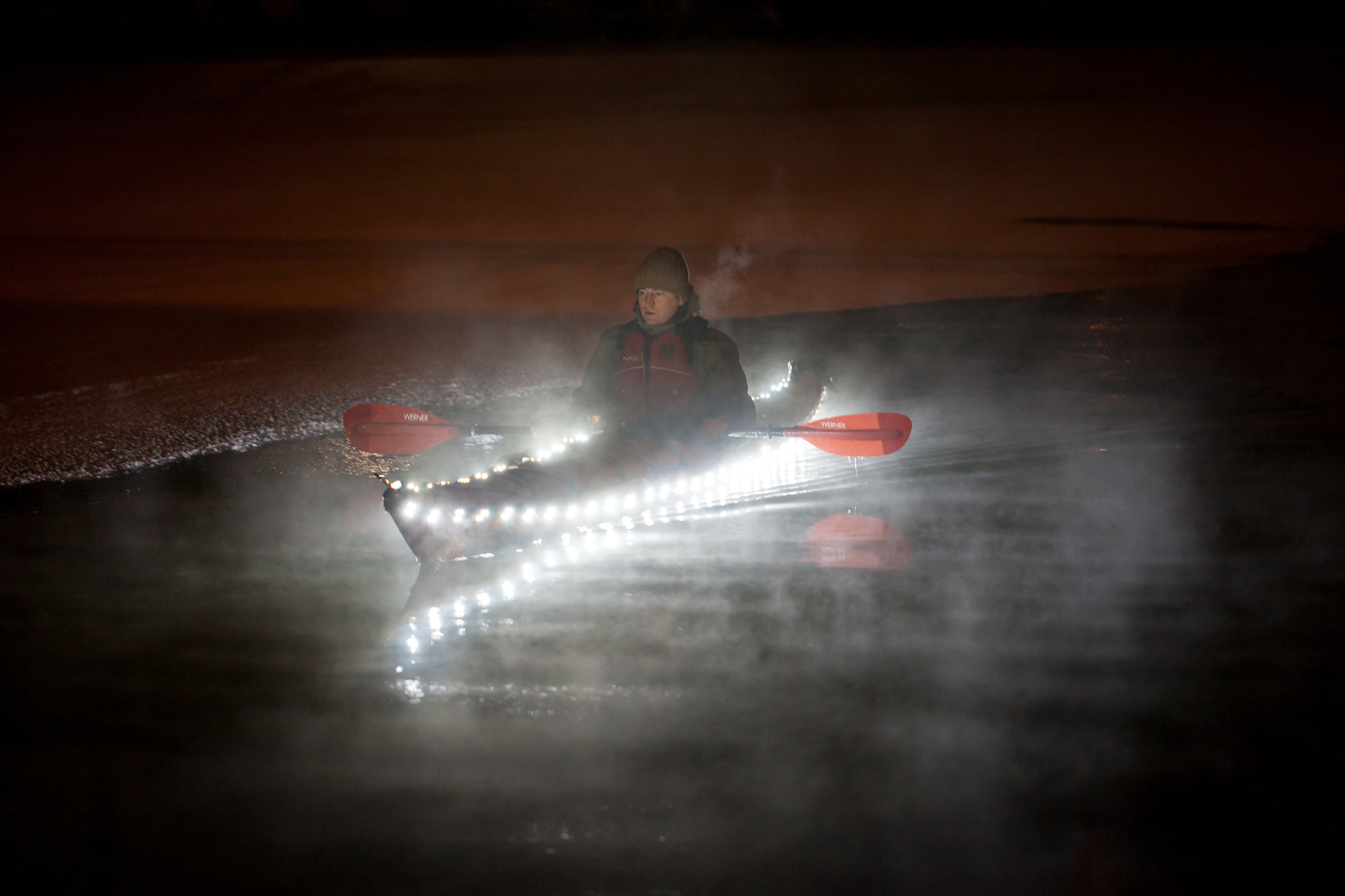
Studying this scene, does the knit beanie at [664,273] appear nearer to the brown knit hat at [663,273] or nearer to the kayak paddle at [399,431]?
the brown knit hat at [663,273]

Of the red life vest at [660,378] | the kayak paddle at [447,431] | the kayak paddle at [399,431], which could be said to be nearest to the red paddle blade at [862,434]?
the kayak paddle at [447,431]

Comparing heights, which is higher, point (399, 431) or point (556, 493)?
point (399, 431)

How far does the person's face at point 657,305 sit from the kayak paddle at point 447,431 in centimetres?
83

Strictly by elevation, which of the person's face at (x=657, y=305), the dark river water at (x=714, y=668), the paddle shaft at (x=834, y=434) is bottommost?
the dark river water at (x=714, y=668)

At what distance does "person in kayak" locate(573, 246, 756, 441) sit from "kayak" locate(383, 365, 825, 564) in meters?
0.19

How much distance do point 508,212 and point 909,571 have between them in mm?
10886

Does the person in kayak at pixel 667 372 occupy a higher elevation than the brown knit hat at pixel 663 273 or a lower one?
lower

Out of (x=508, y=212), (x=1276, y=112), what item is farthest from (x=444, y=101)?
(x=1276, y=112)

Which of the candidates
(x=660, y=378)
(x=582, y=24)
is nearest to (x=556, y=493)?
(x=660, y=378)

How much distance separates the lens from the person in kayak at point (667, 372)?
5777 mm

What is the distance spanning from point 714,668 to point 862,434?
263cm

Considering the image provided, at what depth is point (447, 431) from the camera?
6160mm

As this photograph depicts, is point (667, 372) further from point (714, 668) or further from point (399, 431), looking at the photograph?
point (714, 668)

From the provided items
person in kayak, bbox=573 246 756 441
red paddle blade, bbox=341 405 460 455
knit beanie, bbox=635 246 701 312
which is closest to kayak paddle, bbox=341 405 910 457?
red paddle blade, bbox=341 405 460 455
